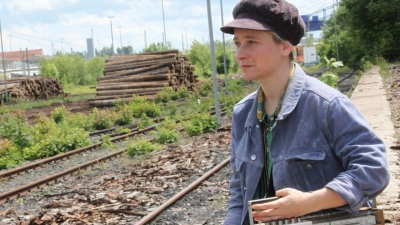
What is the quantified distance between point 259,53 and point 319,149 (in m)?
0.41

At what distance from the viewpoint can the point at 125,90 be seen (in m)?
34.5

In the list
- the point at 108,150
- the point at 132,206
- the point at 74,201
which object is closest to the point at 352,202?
the point at 132,206

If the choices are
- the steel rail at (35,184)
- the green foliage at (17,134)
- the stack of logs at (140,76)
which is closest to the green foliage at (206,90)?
the stack of logs at (140,76)

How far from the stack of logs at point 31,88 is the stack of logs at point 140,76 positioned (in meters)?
7.38

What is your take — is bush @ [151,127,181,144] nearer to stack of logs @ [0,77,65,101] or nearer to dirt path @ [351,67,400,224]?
dirt path @ [351,67,400,224]

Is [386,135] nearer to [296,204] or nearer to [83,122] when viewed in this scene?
[296,204]

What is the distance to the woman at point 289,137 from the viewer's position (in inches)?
81.4

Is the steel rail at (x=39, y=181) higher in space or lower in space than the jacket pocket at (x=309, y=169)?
lower

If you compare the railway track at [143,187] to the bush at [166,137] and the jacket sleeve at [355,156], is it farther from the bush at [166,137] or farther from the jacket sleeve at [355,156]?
the jacket sleeve at [355,156]

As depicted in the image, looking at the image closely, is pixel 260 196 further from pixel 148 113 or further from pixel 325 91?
pixel 148 113

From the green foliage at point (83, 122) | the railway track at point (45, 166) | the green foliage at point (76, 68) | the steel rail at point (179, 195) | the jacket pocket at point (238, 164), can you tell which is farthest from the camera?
the green foliage at point (76, 68)

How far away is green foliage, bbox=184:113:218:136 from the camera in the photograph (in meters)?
17.5

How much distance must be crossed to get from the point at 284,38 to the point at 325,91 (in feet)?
0.80

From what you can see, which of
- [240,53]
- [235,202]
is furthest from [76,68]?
[240,53]
